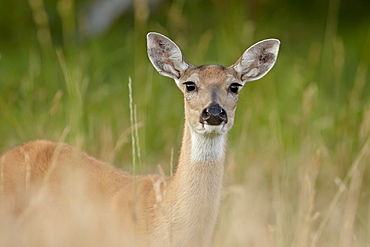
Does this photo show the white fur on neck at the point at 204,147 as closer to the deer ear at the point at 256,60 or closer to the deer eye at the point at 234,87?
the deer eye at the point at 234,87

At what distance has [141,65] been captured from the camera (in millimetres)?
10352

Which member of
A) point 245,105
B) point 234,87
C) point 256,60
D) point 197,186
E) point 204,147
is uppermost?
point 245,105

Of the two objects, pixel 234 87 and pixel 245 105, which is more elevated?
pixel 245 105

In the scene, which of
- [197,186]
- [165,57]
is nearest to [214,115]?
[197,186]

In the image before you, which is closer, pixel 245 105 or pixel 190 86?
pixel 190 86

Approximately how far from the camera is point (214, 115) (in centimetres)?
480

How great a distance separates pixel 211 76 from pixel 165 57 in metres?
0.38

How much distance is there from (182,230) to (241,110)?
3844 millimetres

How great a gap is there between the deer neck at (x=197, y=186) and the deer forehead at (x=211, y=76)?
0.32 m

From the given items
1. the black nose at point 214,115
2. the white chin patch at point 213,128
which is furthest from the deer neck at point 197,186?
the black nose at point 214,115

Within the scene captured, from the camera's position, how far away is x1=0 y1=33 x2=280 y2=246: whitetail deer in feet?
15.9

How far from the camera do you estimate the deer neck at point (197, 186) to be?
191 inches

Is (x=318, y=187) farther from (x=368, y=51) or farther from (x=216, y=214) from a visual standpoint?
(x=368, y=51)

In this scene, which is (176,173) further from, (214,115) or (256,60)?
(256,60)
